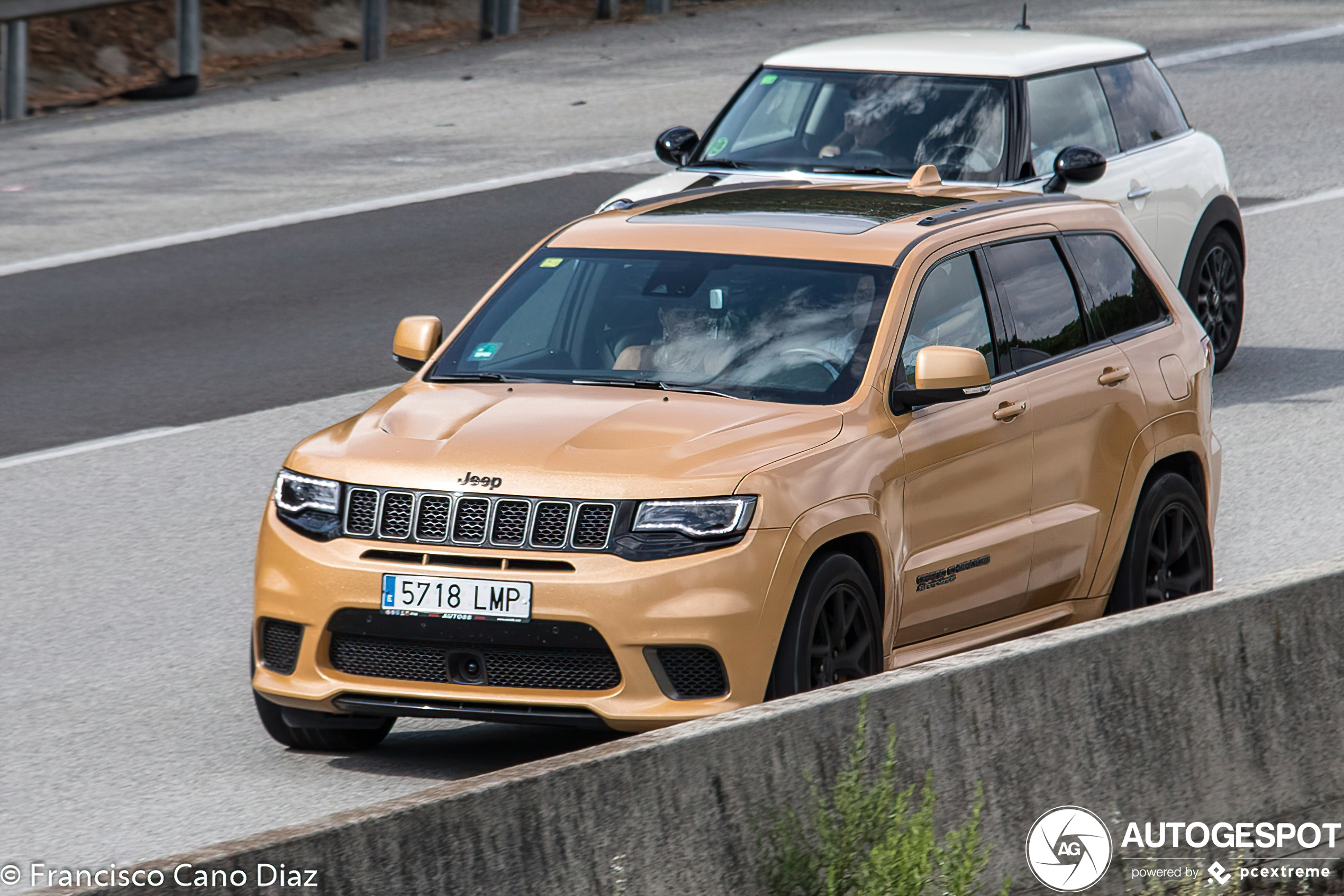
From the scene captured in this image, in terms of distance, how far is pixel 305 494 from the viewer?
691 cm

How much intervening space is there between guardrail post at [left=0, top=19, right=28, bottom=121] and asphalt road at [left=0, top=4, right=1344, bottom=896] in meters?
5.15

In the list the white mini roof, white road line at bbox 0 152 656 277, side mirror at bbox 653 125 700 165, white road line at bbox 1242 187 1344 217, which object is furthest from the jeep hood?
white road line at bbox 1242 187 1344 217

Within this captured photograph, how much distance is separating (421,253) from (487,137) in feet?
15.3

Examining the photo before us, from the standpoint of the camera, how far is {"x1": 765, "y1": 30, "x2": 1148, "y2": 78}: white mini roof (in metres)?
12.7

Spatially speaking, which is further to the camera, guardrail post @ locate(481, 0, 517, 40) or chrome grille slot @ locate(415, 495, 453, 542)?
guardrail post @ locate(481, 0, 517, 40)

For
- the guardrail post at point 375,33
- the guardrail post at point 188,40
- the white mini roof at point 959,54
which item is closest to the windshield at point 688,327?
the white mini roof at point 959,54

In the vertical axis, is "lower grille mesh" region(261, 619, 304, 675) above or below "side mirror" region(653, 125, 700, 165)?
below

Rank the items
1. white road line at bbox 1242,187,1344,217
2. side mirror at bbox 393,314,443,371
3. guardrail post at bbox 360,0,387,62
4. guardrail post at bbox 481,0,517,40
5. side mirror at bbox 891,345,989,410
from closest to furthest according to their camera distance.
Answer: side mirror at bbox 891,345,989,410 → side mirror at bbox 393,314,443,371 → white road line at bbox 1242,187,1344,217 → guardrail post at bbox 360,0,387,62 → guardrail post at bbox 481,0,517,40

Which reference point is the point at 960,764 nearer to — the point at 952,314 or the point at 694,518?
the point at 694,518

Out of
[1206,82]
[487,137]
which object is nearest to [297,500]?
[487,137]

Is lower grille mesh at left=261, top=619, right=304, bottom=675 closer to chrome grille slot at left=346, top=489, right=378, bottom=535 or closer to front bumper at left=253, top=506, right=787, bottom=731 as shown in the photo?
front bumper at left=253, top=506, right=787, bottom=731

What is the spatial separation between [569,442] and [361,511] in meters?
0.64

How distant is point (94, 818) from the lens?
21.3 feet

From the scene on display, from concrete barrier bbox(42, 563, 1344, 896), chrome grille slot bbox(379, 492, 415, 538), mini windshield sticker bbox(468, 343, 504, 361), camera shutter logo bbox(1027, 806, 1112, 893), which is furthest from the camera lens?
mini windshield sticker bbox(468, 343, 504, 361)
